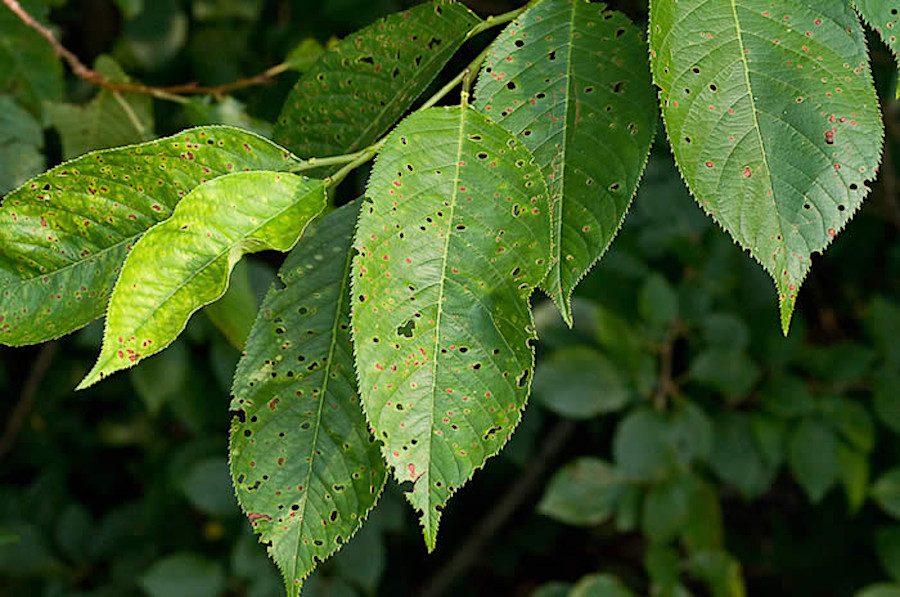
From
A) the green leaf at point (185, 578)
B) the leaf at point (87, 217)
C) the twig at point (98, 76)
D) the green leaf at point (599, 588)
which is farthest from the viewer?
the green leaf at point (185, 578)

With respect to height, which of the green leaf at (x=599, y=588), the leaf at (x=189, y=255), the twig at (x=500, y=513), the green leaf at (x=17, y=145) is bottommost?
the twig at (x=500, y=513)

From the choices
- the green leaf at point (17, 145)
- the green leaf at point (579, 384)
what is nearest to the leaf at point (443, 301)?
A: the green leaf at point (17, 145)

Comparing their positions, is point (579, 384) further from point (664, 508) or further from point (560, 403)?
point (664, 508)

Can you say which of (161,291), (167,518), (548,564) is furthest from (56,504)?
(161,291)

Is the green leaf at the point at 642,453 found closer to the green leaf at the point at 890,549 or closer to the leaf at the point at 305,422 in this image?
the green leaf at the point at 890,549

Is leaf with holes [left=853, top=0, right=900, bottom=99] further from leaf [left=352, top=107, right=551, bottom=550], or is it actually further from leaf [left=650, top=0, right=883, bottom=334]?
leaf [left=352, top=107, right=551, bottom=550]

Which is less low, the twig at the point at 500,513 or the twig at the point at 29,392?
the twig at the point at 29,392
